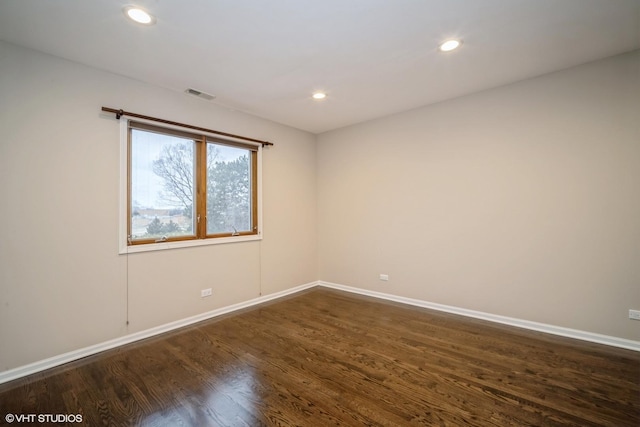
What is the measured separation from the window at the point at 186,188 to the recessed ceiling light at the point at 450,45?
8.71 feet

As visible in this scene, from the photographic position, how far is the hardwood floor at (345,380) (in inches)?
71.8

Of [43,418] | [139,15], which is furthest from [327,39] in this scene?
[43,418]

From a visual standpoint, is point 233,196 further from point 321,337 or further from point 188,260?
point 321,337

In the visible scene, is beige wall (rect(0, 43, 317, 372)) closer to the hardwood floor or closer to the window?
the window

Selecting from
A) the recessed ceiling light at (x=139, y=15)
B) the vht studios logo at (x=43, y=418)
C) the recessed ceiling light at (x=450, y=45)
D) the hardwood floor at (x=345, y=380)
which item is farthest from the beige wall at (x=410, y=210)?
the recessed ceiling light at (x=450, y=45)

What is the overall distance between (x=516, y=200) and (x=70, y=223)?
4.52 meters

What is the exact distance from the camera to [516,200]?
319 cm

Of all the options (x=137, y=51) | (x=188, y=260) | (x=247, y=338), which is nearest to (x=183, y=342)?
(x=247, y=338)

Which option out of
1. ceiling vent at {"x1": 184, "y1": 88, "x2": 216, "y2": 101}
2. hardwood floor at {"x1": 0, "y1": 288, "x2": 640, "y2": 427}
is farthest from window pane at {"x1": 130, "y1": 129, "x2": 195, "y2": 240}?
hardwood floor at {"x1": 0, "y1": 288, "x2": 640, "y2": 427}

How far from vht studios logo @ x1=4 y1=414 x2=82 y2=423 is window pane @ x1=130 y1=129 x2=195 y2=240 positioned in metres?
1.58

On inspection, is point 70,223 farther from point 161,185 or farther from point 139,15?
point 139,15

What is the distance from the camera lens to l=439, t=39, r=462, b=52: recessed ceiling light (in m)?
2.39

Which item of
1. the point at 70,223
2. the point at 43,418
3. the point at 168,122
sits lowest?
the point at 43,418

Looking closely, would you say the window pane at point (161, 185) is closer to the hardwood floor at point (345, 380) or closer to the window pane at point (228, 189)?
the window pane at point (228, 189)
